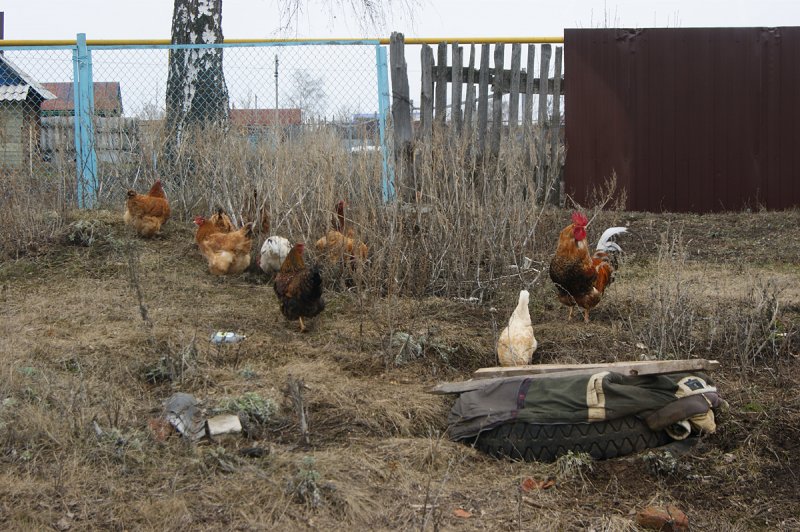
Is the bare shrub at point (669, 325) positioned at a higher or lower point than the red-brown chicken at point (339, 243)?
lower

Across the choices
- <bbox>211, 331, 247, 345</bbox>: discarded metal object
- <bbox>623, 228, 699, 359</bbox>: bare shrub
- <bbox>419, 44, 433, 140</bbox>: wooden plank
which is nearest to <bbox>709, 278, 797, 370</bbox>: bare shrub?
<bbox>623, 228, 699, 359</bbox>: bare shrub

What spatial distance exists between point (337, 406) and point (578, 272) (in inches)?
92.2

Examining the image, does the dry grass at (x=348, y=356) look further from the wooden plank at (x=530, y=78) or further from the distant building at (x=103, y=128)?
the wooden plank at (x=530, y=78)

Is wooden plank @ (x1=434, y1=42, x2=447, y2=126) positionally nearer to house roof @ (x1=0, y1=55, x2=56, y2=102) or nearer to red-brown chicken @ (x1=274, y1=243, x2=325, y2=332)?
red-brown chicken @ (x1=274, y1=243, x2=325, y2=332)

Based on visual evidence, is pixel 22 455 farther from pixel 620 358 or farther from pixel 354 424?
pixel 620 358

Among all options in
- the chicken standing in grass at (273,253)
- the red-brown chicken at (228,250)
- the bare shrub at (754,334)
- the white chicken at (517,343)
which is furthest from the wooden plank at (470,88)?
the white chicken at (517,343)

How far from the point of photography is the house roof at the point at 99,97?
8805 mm

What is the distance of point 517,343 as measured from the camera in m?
4.86

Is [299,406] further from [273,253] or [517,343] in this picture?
[273,253]

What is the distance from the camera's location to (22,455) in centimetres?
348

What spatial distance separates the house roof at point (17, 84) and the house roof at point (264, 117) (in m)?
2.06

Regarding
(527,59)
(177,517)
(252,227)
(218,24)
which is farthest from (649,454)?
(218,24)

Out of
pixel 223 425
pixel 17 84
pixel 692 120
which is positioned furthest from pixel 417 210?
pixel 17 84

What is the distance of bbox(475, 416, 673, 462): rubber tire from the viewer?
3.83 metres
